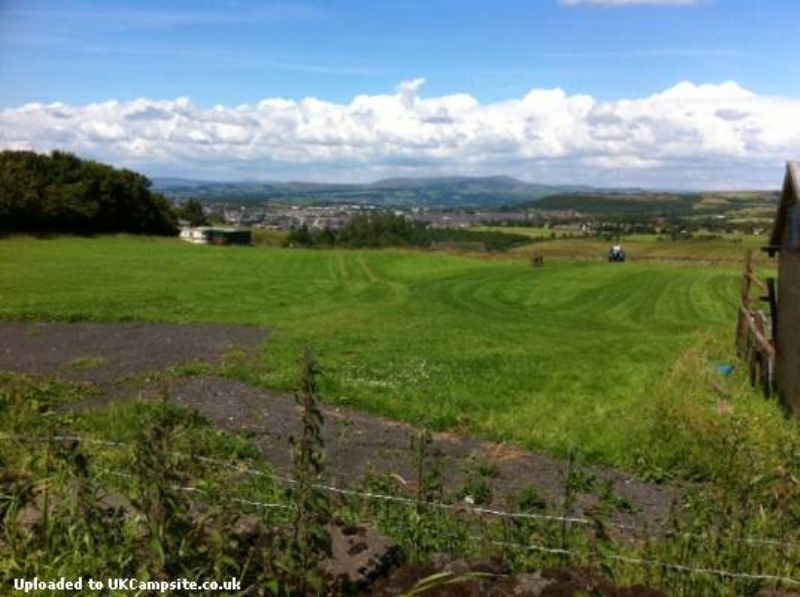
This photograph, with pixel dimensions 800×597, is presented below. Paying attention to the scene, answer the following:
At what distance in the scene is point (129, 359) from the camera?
20562 millimetres

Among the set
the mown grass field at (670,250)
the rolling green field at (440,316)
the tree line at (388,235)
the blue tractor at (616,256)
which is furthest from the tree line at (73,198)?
the blue tractor at (616,256)

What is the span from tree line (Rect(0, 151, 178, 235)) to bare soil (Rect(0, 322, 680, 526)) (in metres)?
61.6

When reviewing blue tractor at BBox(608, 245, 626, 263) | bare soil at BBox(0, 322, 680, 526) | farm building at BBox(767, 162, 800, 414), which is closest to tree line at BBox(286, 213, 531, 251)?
blue tractor at BBox(608, 245, 626, 263)

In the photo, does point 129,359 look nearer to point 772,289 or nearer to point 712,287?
point 772,289

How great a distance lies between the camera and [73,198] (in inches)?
3460

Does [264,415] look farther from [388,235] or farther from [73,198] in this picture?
[388,235]

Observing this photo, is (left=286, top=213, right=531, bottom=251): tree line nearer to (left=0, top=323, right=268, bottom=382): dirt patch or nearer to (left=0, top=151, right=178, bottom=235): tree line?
(left=0, top=151, right=178, bottom=235): tree line

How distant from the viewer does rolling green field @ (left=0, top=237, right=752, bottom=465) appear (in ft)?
53.9

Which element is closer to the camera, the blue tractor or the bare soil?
the bare soil

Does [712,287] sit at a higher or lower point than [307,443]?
lower

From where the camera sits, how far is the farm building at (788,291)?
16984 mm

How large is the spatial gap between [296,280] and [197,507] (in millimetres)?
45154

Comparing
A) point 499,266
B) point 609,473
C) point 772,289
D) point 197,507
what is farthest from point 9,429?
point 499,266

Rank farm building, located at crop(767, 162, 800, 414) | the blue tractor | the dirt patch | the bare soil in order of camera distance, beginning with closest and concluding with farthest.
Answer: the bare soil < farm building, located at crop(767, 162, 800, 414) < the dirt patch < the blue tractor
